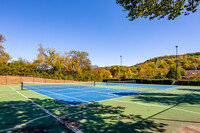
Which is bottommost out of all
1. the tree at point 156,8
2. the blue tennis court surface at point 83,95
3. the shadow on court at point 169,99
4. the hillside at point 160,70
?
the blue tennis court surface at point 83,95

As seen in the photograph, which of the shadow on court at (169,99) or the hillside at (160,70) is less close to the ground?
the hillside at (160,70)

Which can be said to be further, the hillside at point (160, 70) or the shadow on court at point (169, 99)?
the hillside at point (160, 70)

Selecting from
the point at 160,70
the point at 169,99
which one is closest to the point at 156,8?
the point at 169,99

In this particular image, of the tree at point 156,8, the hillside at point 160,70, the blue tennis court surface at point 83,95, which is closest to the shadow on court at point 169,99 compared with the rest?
the blue tennis court surface at point 83,95

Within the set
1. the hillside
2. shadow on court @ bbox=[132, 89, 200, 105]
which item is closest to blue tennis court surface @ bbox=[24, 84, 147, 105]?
shadow on court @ bbox=[132, 89, 200, 105]

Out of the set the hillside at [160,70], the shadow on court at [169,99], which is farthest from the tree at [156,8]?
the hillside at [160,70]

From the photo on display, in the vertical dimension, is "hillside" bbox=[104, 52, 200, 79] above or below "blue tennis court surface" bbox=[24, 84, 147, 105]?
above

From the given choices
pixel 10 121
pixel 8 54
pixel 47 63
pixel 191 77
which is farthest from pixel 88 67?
pixel 10 121

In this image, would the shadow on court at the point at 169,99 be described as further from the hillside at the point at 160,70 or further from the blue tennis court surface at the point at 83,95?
the hillside at the point at 160,70

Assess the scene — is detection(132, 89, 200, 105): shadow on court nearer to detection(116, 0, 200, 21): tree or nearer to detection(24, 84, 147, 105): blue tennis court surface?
detection(24, 84, 147, 105): blue tennis court surface

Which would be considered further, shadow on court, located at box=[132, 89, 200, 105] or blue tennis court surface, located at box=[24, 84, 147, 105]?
blue tennis court surface, located at box=[24, 84, 147, 105]

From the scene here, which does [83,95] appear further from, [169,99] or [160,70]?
[160,70]

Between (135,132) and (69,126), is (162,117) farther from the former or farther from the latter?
(69,126)

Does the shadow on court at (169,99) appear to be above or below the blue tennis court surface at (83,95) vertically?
above
